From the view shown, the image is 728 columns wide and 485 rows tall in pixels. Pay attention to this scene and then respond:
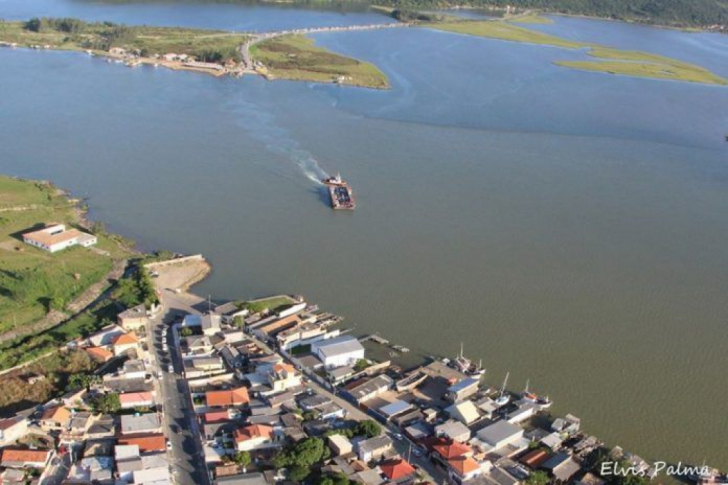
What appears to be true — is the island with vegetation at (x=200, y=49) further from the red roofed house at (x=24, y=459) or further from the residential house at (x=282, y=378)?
the red roofed house at (x=24, y=459)

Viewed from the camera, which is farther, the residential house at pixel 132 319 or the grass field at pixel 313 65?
the grass field at pixel 313 65

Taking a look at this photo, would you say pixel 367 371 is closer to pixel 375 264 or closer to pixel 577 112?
pixel 375 264

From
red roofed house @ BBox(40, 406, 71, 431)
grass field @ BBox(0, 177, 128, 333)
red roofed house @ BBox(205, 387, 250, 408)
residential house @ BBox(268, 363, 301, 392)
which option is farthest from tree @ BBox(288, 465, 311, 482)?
grass field @ BBox(0, 177, 128, 333)

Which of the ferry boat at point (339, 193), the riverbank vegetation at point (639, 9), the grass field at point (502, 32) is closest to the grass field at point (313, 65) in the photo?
the ferry boat at point (339, 193)

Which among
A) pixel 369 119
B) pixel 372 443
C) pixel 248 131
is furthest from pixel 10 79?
pixel 372 443

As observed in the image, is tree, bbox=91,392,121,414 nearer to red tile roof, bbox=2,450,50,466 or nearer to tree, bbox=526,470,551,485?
red tile roof, bbox=2,450,50,466

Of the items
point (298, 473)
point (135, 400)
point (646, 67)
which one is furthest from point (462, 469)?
point (646, 67)
